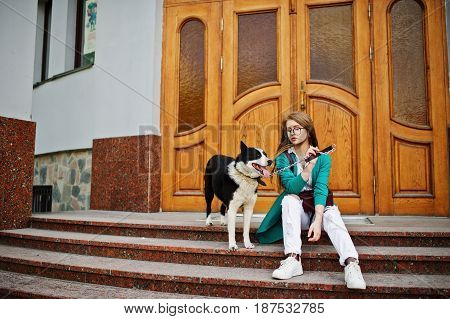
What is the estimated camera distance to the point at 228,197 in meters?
3.03

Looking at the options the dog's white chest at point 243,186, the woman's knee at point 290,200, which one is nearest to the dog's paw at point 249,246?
the dog's white chest at point 243,186

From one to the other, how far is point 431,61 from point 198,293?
3806 mm

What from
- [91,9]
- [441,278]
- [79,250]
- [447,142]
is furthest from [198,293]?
[91,9]

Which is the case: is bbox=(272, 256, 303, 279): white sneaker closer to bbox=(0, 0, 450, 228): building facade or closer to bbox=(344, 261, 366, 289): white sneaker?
bbox=(344, 261, 366, 289): white sneaker

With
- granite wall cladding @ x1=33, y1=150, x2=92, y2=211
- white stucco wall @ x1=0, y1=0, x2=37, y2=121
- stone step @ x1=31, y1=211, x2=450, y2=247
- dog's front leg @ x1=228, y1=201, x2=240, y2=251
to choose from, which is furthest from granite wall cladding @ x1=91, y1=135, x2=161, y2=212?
dog's front leg @ x1=228, y1=201, x2=240, y2=251

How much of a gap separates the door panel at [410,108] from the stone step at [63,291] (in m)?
2.93

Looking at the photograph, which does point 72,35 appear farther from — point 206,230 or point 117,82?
point 206,230

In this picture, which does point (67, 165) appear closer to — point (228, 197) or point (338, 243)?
point (228, 197)

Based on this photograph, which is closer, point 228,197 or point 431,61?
point 228,197

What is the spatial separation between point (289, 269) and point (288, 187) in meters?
0.64

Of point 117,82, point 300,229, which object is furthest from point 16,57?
point 300,229

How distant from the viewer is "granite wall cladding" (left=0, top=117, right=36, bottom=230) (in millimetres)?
4055

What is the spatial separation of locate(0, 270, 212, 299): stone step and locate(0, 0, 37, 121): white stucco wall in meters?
2.18

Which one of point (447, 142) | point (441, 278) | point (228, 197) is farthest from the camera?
point (447, 142)
